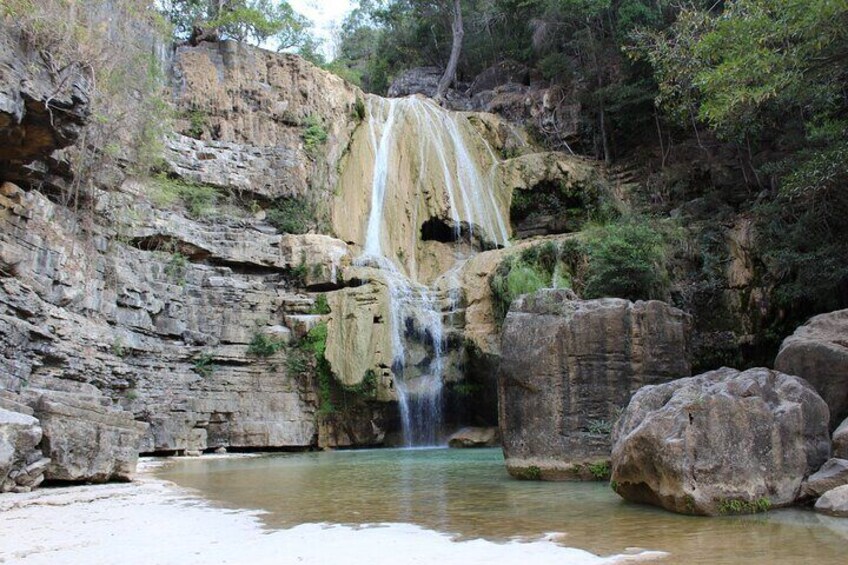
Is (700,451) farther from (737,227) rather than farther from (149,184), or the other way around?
(149,184)

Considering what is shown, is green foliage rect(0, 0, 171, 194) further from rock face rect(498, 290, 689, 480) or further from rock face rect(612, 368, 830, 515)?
rock face rect(612, 368, 830, 515)

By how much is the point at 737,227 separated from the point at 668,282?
3.42 meters

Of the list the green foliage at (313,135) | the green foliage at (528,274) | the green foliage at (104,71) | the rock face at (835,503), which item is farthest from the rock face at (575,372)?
the green foliage at (313,135)

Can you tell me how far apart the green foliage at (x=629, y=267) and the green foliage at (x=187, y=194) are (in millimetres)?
11446

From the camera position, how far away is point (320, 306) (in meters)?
18.5

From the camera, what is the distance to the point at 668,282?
17141 millimetres

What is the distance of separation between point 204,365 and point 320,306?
348cm

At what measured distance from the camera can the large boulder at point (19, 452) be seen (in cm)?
725

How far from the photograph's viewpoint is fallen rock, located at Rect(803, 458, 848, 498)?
632 centimetres

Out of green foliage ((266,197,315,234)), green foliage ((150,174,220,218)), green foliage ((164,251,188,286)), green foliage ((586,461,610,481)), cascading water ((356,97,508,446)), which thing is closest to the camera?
green foliage ((586,461,610,481))

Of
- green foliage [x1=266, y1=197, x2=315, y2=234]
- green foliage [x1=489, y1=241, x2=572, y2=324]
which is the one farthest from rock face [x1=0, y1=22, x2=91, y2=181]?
green foliage [x1=489, y1=241, x2=572, y2=324]

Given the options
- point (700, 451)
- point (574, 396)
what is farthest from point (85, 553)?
point (574, 396)

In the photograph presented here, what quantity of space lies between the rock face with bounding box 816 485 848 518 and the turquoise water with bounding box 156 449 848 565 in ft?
0.47

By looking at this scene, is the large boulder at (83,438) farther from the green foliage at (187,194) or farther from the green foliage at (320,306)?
the green foliage at (187,194)
